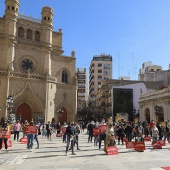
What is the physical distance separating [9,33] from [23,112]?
12.8m

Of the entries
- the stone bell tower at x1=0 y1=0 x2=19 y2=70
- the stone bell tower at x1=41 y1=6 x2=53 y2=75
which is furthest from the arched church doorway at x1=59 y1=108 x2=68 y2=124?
the stone bell tower at x1=0 y1=0 x2=19 y2=70

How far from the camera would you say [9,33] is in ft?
121

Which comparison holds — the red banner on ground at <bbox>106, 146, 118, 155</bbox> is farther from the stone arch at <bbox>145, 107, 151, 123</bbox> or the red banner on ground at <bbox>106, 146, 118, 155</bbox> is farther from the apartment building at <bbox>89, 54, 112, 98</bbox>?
the apartment building at <bbox>89, 54, 112, 98</bbox>

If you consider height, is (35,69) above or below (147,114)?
above

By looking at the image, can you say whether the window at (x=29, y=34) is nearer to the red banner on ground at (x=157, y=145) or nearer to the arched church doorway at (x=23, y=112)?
the arched church doorway at (x=23, y=112)

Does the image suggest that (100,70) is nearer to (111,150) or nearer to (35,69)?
(35,69)

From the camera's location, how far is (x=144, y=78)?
75062mm

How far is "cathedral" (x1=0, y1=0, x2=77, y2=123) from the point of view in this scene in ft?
118

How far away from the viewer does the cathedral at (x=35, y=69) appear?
3586 cm

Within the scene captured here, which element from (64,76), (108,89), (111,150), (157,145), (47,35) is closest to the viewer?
(111,150)

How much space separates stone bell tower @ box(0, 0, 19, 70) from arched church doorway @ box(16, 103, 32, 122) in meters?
6.35

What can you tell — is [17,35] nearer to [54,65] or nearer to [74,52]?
[54,65]

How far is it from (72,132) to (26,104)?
26399mm

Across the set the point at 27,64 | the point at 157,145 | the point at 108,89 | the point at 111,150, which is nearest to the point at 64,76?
the point at 27,64
